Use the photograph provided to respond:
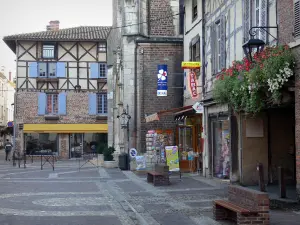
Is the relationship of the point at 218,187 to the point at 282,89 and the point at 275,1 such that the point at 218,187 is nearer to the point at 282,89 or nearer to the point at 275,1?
the point at 282,89

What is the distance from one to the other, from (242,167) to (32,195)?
6.02m

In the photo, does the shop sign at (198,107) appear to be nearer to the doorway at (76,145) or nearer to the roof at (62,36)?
the roof at (62,36)

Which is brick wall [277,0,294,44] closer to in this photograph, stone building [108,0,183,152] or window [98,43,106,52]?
stone building [108,0,183,152]

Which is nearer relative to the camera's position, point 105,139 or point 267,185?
point 267,185

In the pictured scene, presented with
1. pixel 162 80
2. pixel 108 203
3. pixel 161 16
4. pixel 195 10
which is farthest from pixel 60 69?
pixel 108 203

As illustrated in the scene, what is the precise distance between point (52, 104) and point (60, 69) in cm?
280

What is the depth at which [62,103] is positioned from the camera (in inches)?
1467

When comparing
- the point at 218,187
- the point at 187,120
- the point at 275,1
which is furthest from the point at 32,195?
the point at 187,120

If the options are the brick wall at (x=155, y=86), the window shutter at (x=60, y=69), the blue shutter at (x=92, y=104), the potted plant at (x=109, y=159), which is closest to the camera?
the brick wall at (x=155, y=86)

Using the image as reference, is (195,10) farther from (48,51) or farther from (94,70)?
(48,51)

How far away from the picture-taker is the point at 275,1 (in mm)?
11547

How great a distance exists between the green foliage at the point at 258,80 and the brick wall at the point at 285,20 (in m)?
0.42

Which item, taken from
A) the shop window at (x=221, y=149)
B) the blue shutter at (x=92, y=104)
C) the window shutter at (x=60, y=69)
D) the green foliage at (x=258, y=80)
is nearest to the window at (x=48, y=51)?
the window shutter at (x=60, y=69)

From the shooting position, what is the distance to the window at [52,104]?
3741 centimetres
